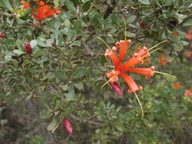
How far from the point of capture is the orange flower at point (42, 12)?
203 centimetres

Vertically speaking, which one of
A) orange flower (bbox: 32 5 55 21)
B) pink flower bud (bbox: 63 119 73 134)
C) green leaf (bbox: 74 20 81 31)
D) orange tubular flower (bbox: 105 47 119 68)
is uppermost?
orange flower (bbox: 32 5 55 21)

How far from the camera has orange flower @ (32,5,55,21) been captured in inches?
80.0

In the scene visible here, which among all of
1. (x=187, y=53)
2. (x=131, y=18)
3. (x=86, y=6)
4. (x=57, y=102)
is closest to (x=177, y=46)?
(x=131, y=18)

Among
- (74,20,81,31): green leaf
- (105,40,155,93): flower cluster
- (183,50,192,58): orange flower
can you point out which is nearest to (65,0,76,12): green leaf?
(74,20,81,31): green leaf

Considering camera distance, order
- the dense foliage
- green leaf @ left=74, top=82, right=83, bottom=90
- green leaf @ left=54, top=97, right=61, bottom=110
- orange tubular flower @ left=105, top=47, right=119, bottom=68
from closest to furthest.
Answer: orange tubular flower @ left=105, top=47, right=119, bottom=68 → the dense foliage → green leaf @ left=74, top=82, right=83, bottom=90 → green leaf @ left=54, top=97, right=61, bottom=110

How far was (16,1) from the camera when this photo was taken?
197 centimetres

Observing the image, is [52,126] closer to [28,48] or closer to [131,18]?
[28,48]

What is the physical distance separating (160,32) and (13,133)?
4411mm

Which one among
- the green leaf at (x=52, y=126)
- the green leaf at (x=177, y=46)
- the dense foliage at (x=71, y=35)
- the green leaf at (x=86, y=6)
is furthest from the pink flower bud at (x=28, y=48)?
the green leaf at (x=177, y=46)

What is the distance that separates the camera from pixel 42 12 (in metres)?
2.07

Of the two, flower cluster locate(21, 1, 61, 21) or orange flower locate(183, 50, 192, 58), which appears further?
orange flower locate(183, 50, 192, 58)

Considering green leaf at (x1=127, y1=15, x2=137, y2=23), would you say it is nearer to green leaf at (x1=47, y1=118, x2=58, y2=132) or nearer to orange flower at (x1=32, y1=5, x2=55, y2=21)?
orange flower at (x1=32, y1=5, x2=55, y2=21)

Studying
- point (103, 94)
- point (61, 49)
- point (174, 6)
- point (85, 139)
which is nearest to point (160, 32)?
point (174, 6)

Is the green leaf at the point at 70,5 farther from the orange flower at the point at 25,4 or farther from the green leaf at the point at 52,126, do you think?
the green leaf at the point at 52,126
